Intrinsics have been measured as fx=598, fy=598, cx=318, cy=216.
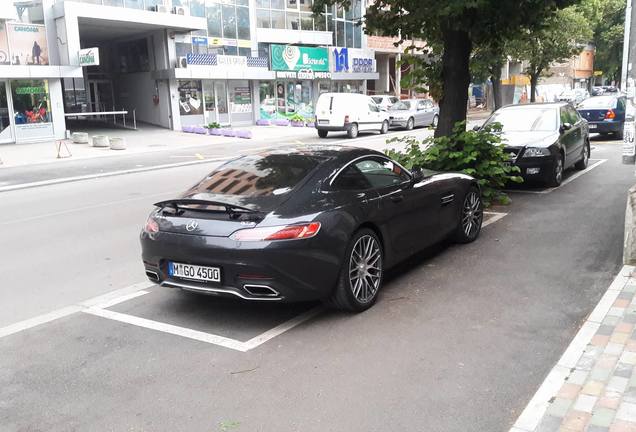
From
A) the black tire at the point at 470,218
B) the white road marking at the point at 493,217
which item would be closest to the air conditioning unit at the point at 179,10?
the white road marking at the point at 493,217

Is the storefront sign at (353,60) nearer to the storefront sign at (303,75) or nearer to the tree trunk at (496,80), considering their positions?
the storefront sign at (303,75)

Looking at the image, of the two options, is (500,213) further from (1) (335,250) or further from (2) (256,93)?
(2) (256,93)

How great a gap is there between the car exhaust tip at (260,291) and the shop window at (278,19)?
3520 centimetres

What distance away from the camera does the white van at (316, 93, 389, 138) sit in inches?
1025

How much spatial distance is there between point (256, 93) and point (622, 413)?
3471 cm

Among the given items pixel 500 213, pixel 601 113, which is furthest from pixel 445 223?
pixel 601 113

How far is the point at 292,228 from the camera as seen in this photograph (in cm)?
478

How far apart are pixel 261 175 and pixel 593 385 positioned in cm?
325

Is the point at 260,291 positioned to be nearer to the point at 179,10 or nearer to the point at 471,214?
the point at 471,214

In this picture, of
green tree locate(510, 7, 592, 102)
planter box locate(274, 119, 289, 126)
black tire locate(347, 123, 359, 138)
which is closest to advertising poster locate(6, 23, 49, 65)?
planter box locate(274, 119, 289, 126)

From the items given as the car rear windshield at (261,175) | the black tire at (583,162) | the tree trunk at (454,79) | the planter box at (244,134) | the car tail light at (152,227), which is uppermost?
the tree trunk at (454,79)

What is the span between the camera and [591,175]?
42.4 ft

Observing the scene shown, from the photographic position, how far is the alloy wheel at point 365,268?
17.1 ft

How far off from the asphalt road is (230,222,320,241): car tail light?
80 centimetres
